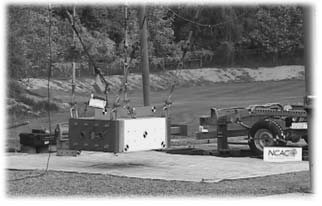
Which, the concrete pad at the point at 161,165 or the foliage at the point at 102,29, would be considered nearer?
the concrete pad at the point at 161,165

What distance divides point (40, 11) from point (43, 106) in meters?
9.54

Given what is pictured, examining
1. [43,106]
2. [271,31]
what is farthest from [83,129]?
[271,31]

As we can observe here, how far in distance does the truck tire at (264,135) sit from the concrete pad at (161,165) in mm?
501

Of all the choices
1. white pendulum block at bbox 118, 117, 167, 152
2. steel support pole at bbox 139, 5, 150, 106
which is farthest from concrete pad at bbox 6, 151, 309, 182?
steel support pole at bbox 139, 5, 150, 106

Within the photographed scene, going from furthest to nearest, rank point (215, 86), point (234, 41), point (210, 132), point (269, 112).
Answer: point (215, 86) → point (234, 41) → point (210, 132) → point (269, 112)

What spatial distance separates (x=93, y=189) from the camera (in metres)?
9.41

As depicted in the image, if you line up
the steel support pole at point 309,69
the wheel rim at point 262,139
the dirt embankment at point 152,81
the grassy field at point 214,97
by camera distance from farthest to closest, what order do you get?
the grassy field at point 214,97, the dirt embankment at point 152,81, the wheel rim at point 262,139, the steel support pole at point 309,69

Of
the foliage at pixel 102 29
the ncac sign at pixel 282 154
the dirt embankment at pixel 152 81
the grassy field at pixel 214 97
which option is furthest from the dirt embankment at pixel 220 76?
the ncac sign at pixel 282 154

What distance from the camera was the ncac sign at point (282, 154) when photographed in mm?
12594

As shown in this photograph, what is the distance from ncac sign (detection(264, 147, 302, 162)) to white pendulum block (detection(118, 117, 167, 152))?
2.20m

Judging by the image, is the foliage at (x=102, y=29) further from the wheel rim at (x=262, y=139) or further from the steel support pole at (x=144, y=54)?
the wheel rim at (x=262, y=139)

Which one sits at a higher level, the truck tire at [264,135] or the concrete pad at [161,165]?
the truck tire at [264,135]

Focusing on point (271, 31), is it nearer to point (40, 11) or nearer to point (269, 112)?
point (40, 11)
